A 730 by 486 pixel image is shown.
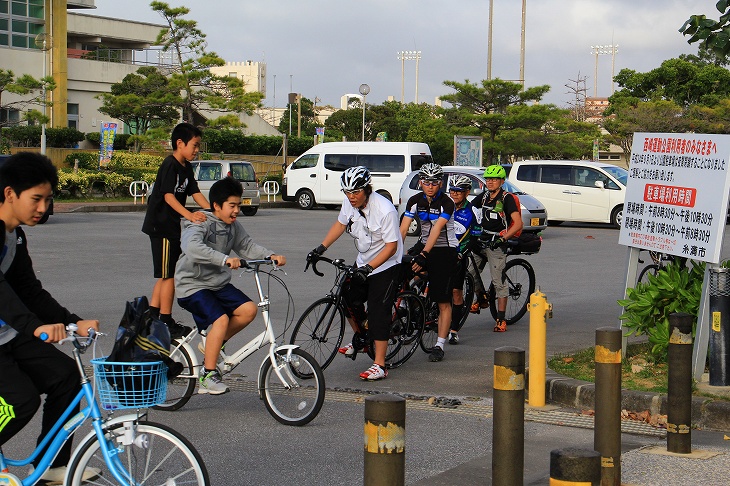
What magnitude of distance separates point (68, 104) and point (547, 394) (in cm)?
4754

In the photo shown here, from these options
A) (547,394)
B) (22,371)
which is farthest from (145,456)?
(547,394)

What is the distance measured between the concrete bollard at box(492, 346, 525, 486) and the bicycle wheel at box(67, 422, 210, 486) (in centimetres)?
134

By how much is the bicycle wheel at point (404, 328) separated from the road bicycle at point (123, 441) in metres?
4.55

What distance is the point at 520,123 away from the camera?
47.6 metres

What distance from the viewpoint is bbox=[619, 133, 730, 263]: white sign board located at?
24.5ft

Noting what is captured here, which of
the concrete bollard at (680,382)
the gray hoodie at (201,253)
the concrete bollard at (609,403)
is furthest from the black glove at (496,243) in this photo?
the concrete bollard at (609,403)

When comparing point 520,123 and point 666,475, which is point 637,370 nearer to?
point 666,475

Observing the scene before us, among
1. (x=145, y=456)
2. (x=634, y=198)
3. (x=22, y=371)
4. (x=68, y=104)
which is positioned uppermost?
(x=68, y=104)

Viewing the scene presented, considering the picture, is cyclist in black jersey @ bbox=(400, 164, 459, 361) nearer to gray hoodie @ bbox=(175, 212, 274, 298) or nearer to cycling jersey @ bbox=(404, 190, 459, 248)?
cycling jersey @ bbox=(404, 190, 459, 248)

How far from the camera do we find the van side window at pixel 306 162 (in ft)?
110

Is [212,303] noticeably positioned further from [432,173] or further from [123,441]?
[123,441]

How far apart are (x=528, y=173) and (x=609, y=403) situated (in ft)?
73.8

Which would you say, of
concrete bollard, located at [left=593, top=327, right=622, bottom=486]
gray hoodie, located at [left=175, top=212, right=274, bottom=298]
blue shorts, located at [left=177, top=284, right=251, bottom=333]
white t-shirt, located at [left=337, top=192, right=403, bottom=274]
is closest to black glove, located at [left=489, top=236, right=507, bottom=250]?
white t-shirt, located at [left=337, top=192, right=403, bottom=274]

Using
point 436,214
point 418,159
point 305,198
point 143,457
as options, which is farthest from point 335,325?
point 305,198
